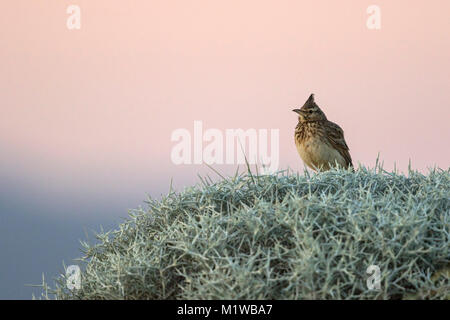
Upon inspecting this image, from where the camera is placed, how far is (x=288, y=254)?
470 cm

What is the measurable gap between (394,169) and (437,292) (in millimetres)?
2567

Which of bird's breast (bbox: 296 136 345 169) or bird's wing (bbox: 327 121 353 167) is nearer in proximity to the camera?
bird's breast (bbox: 296 136 345 169)

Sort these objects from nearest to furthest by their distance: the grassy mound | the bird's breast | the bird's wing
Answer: the grassy mound < the bird's breast < the bird's wing

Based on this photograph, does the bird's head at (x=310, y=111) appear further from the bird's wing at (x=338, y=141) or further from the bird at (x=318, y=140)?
the bird's wing at (x=338, y=141)

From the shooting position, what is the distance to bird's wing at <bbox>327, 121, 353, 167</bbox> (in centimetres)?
1054

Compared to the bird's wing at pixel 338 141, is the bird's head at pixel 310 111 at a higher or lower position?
higher

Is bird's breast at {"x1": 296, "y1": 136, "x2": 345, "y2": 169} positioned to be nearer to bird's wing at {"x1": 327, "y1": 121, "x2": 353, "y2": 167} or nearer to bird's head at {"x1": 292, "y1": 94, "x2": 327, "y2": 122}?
bird's wing at {"x1": 327, "y1": 121, "x2": 353, "y2": 167}

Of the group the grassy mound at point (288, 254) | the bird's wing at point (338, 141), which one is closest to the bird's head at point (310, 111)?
the bird's wing at point (338, 141)

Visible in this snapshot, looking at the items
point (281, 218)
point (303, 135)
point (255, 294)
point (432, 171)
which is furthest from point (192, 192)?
point (303, 135)

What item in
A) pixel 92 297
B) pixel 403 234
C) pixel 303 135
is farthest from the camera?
pixel 303 135

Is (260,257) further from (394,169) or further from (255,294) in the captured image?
(394,169)

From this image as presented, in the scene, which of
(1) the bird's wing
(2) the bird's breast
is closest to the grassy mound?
(2) the bird's breast

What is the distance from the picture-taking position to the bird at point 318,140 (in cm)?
1040

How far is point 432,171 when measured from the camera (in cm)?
691
